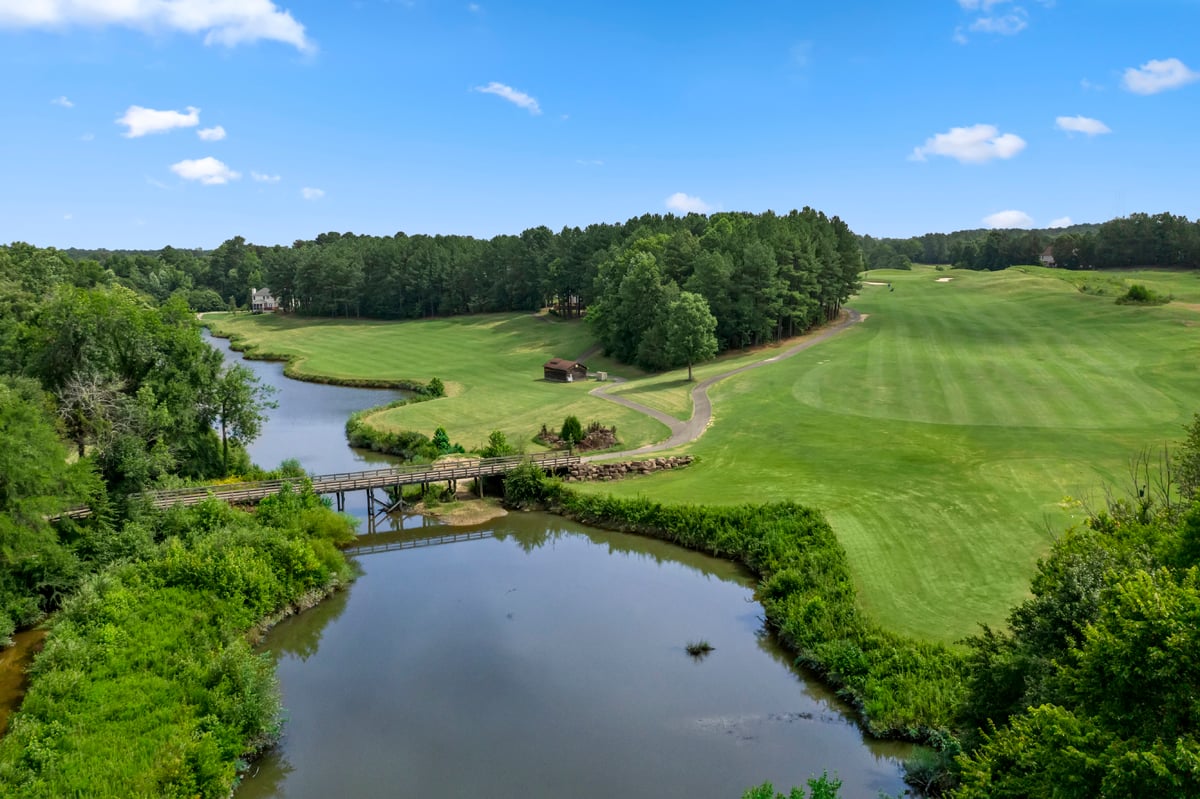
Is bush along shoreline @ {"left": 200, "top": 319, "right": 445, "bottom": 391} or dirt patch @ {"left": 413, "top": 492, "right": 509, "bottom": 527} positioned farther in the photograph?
bush along shoreline @ {"left": 200, "top": 319, "right": 445, "bottom": 391}

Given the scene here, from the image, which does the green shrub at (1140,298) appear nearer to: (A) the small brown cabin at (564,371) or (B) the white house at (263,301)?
(A) the small brown cabin at (564,371)

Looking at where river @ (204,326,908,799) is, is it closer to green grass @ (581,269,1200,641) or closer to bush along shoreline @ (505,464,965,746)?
bush along shoreline @ (505,464,965,746)

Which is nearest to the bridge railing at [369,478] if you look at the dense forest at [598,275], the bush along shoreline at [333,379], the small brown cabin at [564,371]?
the bush along shoreline at [333,379]

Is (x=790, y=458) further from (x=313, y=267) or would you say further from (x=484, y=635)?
(x=313, y=267)

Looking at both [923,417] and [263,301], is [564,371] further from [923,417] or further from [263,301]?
[263,301]

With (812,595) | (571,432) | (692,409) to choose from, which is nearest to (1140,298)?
(692,409)

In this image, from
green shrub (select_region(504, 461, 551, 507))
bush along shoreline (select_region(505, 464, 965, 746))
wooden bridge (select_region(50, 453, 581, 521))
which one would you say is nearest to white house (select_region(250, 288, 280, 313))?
wooden bridge (select_region(50, 453, 581, 521))

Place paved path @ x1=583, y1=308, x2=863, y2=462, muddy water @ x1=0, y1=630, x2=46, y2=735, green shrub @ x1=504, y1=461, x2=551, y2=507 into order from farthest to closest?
paved path @ x1=583, y1=308, x2=863, y2=462, green shrub @ x1=504, y1=461, x2=551, y2=507, muddy water @ x1=0, y1=630, x2=46, y2=735
